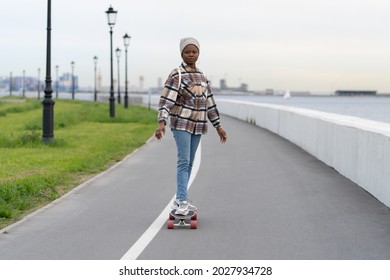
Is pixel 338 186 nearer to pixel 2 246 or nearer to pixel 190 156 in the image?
pixel 190 156

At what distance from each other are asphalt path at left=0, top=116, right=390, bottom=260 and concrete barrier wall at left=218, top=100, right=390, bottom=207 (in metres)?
0.24

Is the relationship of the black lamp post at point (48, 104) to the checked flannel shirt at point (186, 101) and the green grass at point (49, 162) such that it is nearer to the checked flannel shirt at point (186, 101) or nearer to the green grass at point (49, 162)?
the green grass at point (49, 162)

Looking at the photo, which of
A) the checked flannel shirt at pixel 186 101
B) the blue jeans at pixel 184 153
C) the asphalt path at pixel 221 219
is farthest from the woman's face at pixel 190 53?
the asphalt path at pixel 221 219

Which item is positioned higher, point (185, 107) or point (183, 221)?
point (185, 107)

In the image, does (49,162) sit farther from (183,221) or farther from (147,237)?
(147,237)

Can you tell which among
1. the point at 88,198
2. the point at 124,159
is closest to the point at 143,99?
the point at 124,159

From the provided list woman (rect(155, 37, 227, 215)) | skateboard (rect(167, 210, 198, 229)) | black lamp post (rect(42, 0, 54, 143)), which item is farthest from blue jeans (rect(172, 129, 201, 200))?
black lamp post (rect(42, 0, 54, 143))

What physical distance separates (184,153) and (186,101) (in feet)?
1.91

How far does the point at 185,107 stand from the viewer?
321 inches

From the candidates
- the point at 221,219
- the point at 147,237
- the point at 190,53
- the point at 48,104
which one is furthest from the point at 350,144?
the point at 48,104

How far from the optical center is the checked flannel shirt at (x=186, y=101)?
26.4 ft

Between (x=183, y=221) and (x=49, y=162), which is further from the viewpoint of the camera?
(x=49, y=162)

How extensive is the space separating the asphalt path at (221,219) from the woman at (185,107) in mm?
737

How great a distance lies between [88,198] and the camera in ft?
34.8
